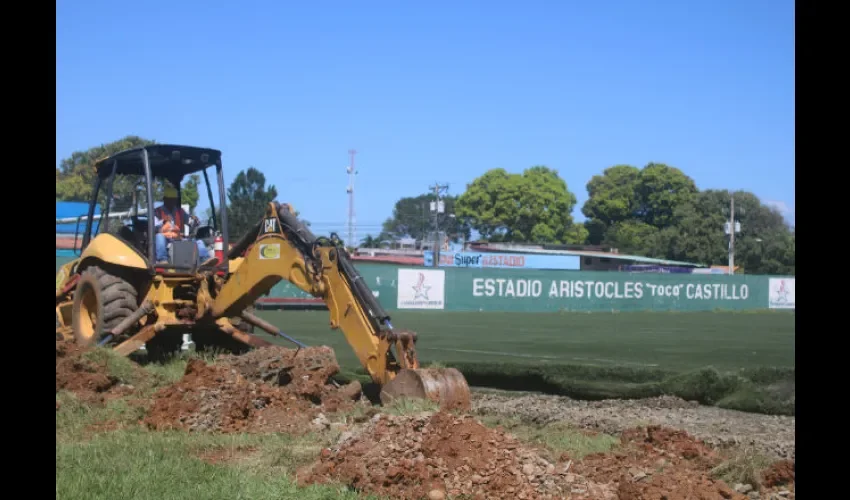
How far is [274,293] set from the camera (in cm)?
3350

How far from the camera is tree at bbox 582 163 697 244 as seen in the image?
270 feet

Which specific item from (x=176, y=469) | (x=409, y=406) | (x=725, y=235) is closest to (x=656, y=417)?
(x=409, y=406)

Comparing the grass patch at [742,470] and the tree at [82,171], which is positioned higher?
the tree at [82,171]

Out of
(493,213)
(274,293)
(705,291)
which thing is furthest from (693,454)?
(493,213)

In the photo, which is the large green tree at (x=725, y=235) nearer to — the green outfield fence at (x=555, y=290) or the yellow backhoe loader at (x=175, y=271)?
the green outfield fence at (x=555, y=290)

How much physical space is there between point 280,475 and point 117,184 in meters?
7.37

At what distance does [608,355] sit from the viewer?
1565 cm

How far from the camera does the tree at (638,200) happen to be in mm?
82250

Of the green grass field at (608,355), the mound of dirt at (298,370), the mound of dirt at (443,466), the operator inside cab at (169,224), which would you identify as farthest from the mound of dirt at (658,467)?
the operator inside cab at (169,224)

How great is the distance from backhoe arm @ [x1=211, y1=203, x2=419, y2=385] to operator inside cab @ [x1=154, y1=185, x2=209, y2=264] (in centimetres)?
90

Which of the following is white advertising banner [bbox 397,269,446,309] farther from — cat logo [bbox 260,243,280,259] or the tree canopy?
cat logo [bbox 260,243,280,259]

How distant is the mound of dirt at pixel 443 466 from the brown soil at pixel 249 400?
1.96 m

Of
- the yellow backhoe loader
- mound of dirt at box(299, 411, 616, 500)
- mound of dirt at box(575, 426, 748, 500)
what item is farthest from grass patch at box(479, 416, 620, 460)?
the yellow backhoe loader

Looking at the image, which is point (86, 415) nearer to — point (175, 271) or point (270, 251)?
point (270, 251)
